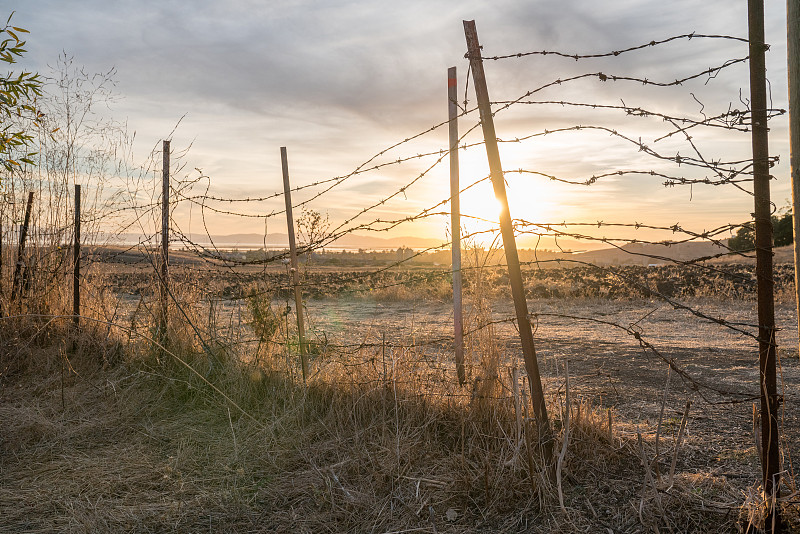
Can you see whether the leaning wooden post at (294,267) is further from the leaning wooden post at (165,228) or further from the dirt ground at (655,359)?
the leaning wooden post at (165,228)

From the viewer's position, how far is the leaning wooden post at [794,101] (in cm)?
246

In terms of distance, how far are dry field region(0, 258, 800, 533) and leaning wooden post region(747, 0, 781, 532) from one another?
0.50 ft

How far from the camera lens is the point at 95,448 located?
418 centimetres

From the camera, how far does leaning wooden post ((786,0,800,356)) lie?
2.46m

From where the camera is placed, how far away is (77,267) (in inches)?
254

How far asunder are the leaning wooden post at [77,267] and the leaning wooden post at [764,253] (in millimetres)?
6329

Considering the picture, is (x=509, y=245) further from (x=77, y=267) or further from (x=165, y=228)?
(x=77, y=267)

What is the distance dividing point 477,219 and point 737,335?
7.15m

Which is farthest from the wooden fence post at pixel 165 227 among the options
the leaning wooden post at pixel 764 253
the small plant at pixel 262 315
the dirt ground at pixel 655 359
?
the leaning wooden post at pixel 764 253

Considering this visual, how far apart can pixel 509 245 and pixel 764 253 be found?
1.26 m

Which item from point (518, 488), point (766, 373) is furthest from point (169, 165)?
point (766, 373)

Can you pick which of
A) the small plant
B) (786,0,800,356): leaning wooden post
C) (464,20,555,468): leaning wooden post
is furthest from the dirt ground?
(786,0,800,356): leaning wooden post

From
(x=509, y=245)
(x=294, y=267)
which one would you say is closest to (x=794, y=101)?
(x=509, y=245)

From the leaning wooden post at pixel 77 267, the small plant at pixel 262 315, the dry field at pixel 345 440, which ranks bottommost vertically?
the dry field at pixel 345 440
